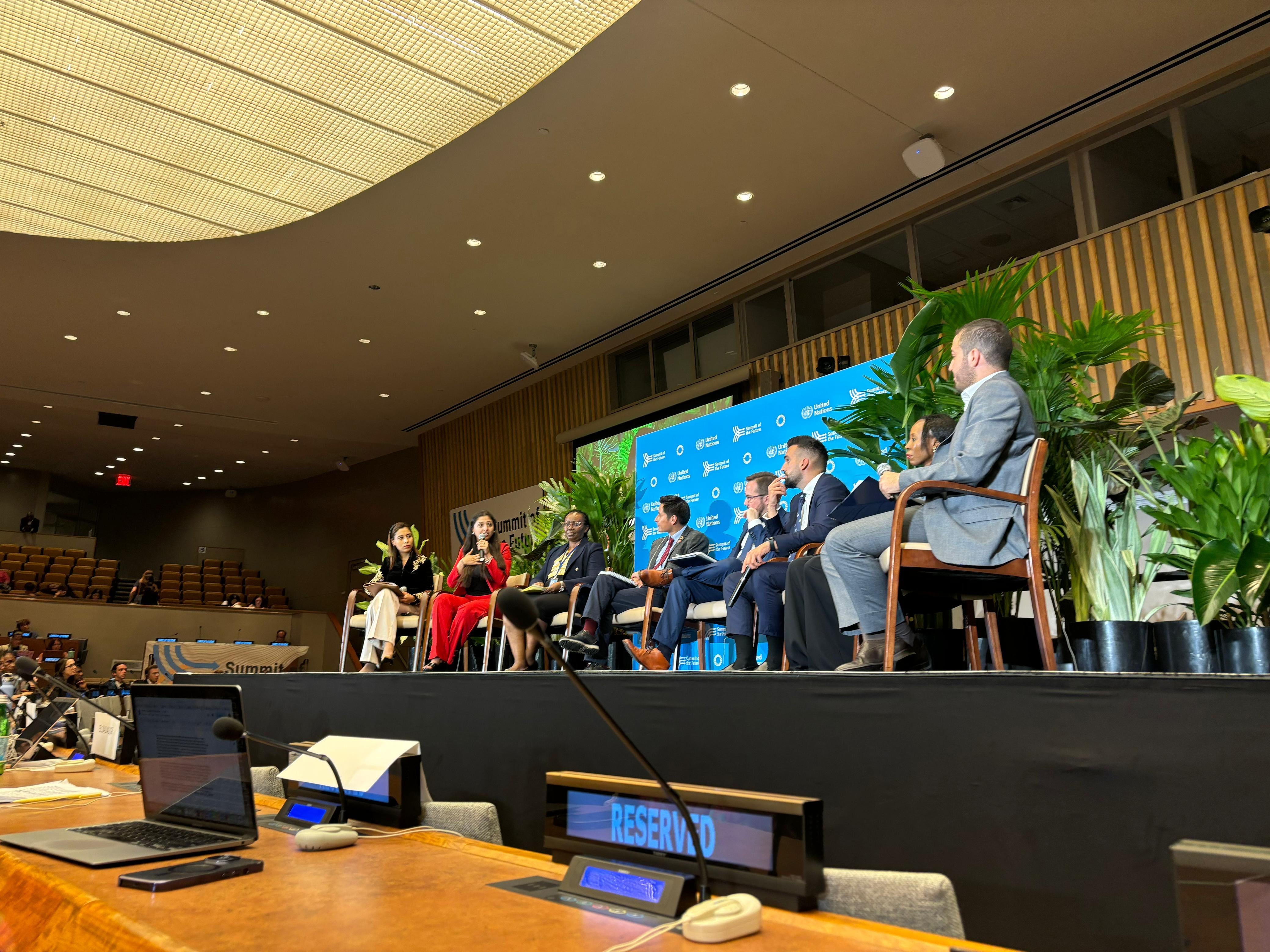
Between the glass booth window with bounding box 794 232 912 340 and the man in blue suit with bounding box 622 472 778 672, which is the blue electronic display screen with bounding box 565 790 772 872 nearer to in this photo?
the man in blue suit with bounding box 622 472 778 672

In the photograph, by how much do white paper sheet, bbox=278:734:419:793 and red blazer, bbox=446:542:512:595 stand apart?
9.77 feet

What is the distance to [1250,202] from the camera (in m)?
4.77

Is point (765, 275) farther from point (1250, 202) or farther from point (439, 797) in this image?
point (439, 797)

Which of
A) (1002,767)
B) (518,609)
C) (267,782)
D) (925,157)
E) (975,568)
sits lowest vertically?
(267,782)

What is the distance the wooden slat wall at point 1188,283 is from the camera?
475 centimetres

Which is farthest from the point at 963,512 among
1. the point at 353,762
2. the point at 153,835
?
the point at 153,835

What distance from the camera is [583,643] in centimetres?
420

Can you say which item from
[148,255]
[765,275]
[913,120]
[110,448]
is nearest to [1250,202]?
[913,120]

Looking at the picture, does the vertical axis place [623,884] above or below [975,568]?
below

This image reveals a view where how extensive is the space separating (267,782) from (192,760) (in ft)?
2.63

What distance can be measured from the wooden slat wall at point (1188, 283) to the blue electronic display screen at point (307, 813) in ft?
14.5

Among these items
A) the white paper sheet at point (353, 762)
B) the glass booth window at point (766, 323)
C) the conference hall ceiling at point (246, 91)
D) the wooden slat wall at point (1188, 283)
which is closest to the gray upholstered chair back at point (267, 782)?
the white paper sheet at point (353, 762)

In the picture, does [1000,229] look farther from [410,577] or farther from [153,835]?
[153,835]

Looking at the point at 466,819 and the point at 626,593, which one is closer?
the point at 466,819
